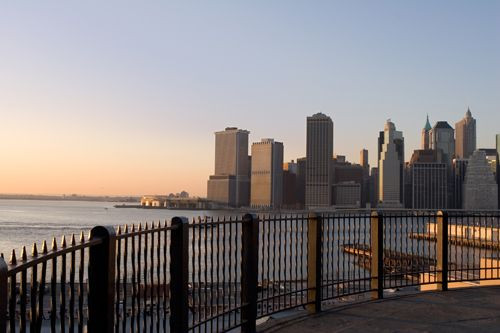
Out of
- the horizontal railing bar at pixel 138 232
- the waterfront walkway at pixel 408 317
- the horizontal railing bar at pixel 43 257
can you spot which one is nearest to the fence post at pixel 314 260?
the waterfront walkway at pixel 408 317

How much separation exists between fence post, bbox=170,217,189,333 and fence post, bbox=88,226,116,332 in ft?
5.69

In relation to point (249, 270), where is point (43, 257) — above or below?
above

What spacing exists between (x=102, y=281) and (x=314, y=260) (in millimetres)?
5351

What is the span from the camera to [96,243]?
407cm

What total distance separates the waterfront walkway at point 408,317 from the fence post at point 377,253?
1.10 feet

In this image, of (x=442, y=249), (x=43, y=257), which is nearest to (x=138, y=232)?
(x=43, y=257)

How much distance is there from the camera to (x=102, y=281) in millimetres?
4156

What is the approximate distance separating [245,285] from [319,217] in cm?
203

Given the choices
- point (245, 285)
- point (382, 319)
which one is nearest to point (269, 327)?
point (245, 285)

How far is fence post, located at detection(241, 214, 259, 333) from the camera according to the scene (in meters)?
7.57

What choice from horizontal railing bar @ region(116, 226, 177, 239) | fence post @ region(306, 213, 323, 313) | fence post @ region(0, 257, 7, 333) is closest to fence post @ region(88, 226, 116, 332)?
horizontal railing bar @ region(116, 226, 177, 239)

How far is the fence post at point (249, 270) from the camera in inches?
298

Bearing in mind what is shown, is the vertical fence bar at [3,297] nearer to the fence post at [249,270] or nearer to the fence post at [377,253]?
the fence post at [249,270]

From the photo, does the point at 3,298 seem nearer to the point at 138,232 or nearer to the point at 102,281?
the point at 102,281
